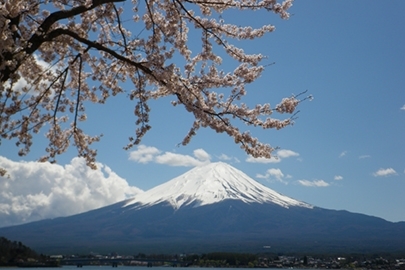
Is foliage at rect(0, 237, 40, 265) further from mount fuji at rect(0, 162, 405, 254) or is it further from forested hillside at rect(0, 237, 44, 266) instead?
mount fuji at rect(0, 162, 405, 254)

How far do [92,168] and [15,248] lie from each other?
113 ft

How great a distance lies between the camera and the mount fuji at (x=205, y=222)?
323 ft

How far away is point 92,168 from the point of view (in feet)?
14.9

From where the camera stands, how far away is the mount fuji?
9831 cm

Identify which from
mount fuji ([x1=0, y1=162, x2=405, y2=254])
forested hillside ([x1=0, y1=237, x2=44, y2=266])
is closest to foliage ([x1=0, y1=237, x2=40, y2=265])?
forested hillside ([x1=0, y1=237, x2=44, y2=266])

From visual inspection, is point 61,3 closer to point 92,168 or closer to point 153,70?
point 153,70

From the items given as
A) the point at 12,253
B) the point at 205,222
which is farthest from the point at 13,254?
the point at 205,222

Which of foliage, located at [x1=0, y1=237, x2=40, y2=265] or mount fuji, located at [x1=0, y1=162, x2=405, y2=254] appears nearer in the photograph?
foliage, located at [x1=0, y1=237, x2=40, y2=265]

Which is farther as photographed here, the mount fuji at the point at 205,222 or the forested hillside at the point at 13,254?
the mount fuji at the point at 205,222

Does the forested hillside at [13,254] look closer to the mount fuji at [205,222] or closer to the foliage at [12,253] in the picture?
the foliage at [12,253]

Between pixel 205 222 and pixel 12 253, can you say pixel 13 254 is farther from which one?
pixel 205 222

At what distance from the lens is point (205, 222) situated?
122 m

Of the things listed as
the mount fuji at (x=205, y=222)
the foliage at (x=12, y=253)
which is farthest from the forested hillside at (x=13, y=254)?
the mount fuji at (x=205, y=222)

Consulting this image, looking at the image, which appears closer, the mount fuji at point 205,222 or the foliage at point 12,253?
the foliage at point 12,253
